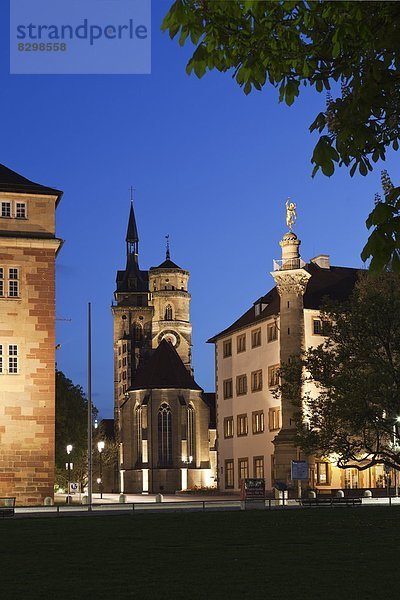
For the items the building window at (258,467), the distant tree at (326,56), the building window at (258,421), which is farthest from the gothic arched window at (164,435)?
the distant tree at (326,56)

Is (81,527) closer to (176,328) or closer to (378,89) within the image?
(378,89)

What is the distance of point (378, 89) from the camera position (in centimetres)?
874

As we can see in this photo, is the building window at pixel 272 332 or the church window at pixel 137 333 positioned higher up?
the church window at pixel 137 333

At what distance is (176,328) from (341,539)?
453 ft

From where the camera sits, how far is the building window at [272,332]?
8166 centimetres

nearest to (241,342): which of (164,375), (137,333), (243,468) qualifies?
(243,468)

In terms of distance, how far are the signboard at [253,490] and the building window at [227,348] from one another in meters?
42.9

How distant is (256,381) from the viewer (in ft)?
279

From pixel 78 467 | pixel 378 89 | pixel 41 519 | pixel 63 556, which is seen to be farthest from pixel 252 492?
pixel 78 467

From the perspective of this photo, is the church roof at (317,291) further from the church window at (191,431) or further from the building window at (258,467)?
the church window at (191,431)

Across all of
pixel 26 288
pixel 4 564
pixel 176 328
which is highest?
pixel 176 328

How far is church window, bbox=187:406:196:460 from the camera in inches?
4759

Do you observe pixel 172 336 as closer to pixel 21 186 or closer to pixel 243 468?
pixel 243 468

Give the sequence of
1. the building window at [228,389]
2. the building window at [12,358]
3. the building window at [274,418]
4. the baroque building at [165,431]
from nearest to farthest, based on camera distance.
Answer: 1. the building window at [12,358]
2. the building window at [274,418]
3. the building window at [228,389]
4. the baroque building at [165,431]
